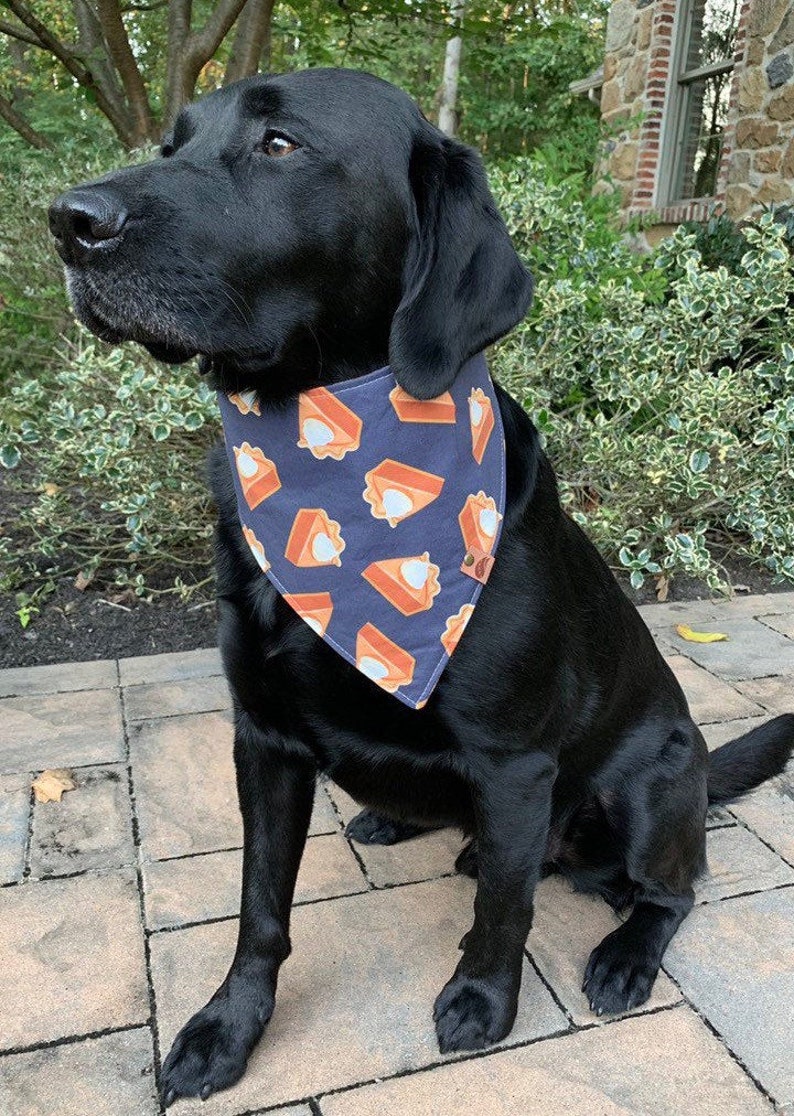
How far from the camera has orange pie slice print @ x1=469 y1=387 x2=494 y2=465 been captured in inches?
65.4

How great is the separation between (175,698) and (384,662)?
1.57 meters

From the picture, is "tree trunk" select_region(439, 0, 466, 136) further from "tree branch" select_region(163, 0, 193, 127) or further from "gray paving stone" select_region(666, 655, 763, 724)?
"gray paving stone" select_region(666, 655, 763, 724)

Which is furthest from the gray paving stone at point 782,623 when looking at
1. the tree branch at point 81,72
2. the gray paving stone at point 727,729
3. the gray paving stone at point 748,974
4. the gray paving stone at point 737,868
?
the tree branch at point 81,72

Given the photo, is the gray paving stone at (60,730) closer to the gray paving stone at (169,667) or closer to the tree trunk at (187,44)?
the gray paving stone at (169,667)

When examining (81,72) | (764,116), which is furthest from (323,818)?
(764,116)

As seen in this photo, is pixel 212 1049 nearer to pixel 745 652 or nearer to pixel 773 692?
pixel 773 692

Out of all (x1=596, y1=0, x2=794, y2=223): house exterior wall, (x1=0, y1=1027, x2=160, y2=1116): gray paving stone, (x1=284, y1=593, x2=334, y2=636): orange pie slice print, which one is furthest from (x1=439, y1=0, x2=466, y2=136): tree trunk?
(x1=0, y1=1027, x2=160, y2=1116): gray paving stone

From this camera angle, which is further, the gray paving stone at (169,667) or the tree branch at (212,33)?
the tree branch at (212,33)

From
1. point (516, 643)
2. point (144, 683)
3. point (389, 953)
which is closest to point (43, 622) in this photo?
point (144, 683)

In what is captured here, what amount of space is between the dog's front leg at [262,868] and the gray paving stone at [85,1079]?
92 mm

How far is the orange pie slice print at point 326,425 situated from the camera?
158 cm

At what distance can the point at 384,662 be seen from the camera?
155 centimetres

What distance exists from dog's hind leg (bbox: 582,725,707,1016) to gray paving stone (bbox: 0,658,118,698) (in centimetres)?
178

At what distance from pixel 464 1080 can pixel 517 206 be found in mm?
3333
